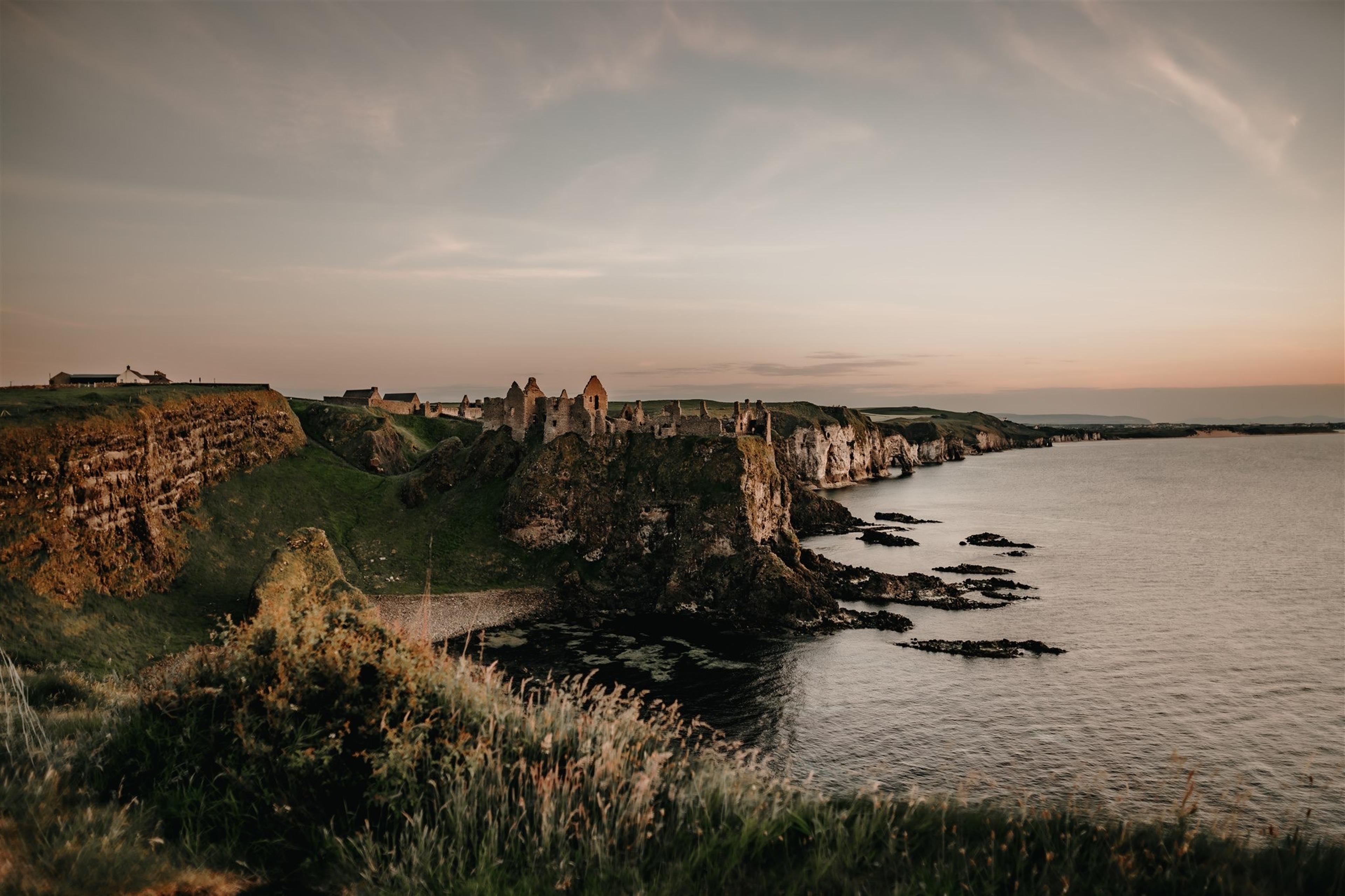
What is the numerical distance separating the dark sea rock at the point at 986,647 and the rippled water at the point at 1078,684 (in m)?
1.12

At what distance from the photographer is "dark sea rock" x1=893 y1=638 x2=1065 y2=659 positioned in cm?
5038

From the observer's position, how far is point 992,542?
9294 cm

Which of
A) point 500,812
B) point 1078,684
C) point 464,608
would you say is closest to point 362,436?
point 464,608

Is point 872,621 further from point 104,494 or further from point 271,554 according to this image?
point 104,494

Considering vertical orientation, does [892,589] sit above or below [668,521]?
below

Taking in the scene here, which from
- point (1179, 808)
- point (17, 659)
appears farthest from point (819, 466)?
point (1179, 808)

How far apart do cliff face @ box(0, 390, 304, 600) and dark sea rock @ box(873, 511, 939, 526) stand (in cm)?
10106

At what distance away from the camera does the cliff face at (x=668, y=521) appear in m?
64.6

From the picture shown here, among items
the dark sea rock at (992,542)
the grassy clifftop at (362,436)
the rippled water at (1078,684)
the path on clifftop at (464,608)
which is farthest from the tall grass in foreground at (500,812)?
the dark sea rock at (992,542)

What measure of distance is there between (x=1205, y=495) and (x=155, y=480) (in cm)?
18631

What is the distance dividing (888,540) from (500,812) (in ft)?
309

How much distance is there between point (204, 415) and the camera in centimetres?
6475

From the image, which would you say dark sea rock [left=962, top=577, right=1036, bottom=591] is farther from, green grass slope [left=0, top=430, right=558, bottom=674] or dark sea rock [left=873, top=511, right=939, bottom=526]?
green grass slope [left=0, top=430, right=558, bottom=674]

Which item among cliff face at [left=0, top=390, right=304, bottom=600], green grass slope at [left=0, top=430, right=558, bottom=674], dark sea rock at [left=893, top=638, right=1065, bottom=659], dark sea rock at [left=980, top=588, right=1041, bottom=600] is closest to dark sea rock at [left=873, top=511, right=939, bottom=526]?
dark sea rock at [left=980, top=588, right=1041, bottom=600]
